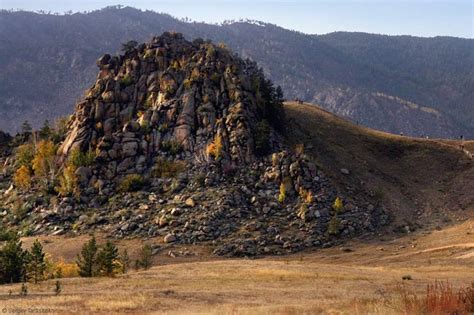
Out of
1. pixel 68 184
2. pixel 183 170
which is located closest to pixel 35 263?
pixel 183 170

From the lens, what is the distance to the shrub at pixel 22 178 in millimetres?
79375

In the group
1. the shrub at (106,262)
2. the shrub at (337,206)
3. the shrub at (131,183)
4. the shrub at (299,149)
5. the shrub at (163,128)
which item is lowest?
the shrub at (337,206)

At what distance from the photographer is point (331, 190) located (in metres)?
70.9

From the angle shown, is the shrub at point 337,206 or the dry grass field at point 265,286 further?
the shrub at point 337,206

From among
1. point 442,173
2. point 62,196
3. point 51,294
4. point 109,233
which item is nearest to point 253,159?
point 109,233

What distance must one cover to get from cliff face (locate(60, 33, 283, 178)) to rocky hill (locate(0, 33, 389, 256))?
7.5 inches

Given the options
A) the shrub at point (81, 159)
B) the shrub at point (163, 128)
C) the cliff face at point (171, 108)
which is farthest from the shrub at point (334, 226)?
the shrub at point (81, 159)

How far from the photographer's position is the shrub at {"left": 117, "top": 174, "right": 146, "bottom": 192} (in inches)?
2852

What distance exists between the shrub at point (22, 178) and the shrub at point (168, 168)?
68.9 ft

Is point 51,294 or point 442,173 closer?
point 51,294

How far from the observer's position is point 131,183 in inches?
2864

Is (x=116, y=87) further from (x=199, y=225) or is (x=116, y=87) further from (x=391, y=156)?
(x=391, y=156)

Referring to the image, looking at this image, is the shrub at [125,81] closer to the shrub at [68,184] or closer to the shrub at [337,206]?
the shrub at [68,184]

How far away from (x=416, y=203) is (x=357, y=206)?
1179 cm
